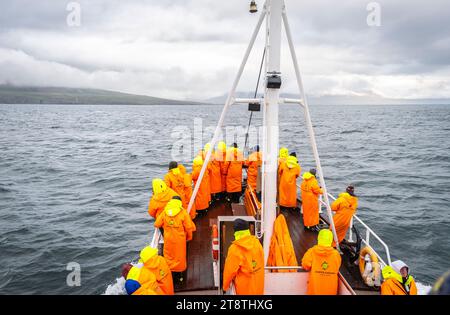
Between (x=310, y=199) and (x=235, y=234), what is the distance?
157 inches

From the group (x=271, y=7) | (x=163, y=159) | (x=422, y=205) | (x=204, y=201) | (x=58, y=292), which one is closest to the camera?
(x=271, y=7)

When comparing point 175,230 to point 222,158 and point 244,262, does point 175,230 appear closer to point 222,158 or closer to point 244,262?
point 244,262

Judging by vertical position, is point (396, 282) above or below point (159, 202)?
below

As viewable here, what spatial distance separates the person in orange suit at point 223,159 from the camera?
361 inches

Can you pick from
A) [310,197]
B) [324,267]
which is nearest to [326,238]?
[324,267]

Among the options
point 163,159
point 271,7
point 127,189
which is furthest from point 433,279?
point 163,159

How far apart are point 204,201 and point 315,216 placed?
2864 mm

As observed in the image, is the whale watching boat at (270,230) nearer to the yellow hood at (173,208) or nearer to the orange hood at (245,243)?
the yellow hood at (173,208)

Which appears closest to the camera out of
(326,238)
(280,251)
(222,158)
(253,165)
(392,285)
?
(392,285)

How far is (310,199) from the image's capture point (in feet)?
26.1

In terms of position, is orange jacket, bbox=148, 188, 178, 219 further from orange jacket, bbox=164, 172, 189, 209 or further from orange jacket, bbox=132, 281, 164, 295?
orange jacket, bbox=132, 281, 164, 295

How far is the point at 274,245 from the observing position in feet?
19.3
